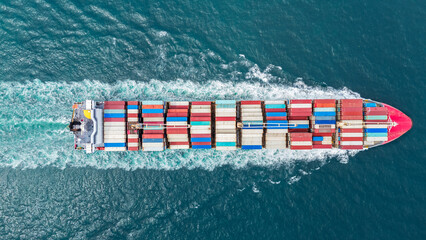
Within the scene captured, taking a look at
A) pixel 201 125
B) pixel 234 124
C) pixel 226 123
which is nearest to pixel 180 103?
pixel 201 125

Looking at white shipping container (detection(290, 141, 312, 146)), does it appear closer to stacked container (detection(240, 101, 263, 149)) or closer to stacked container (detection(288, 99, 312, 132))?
stacked container (detection(288, 99, 312, 132))

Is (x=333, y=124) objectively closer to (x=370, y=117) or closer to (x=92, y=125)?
(x=370, y=117)

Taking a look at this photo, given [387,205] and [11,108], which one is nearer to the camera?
[387,205]

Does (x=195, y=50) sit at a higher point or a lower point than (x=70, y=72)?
higher

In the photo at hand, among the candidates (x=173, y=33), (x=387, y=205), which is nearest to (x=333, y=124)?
(x=387, y=205)

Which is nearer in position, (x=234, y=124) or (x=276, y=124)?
(x=276, y=124)

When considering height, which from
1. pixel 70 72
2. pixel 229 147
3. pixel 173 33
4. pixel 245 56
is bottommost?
pixel 229 147

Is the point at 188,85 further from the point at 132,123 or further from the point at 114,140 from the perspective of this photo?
the point at 114,140
